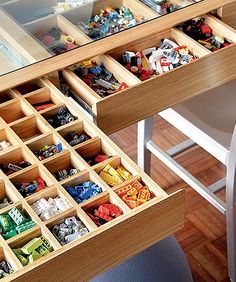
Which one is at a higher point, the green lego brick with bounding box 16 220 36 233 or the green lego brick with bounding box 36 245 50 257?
the green lego brick with bounding box 16 220 36 233

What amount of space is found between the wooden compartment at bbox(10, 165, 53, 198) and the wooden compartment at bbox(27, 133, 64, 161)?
0.22ft

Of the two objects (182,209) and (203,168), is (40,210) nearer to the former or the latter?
(182,209)

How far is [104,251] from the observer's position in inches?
38.7

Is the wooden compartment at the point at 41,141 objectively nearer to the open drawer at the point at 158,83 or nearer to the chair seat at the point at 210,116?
the open drawer at the point at 158,83

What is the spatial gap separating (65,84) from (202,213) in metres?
0.79

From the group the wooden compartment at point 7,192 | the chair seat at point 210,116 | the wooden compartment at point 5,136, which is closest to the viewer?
the wooden compartment at point 7,192

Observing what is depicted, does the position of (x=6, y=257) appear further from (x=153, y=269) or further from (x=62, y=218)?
(x=153, y=269)

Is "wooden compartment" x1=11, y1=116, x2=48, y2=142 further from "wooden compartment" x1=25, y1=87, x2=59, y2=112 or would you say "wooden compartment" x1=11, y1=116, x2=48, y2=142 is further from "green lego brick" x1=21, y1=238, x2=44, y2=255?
"green lego brick" x1=21, y1=238, x2=44, y2=255

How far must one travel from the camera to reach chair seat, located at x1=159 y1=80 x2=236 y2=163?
1.62 metres

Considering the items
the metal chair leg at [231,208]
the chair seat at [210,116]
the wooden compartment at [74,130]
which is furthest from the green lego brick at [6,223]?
the chair seat at [210,116]

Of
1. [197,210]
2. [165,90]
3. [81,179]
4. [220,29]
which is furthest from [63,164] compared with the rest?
[197,210]

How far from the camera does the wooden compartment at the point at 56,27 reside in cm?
132

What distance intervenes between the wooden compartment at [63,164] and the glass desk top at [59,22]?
250 mm

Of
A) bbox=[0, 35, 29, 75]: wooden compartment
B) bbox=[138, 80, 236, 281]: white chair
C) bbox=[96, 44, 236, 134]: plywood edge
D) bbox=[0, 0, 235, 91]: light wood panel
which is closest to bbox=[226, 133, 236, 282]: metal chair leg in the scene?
bbox=[138, 80, 236, 281]: white chair
